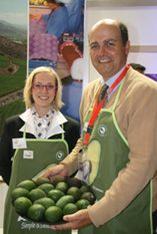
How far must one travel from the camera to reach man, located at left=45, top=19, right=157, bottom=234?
4.17ft

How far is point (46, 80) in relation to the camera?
229 cm

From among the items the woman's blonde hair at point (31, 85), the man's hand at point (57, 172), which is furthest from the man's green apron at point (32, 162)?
the man's hand at point (57, 172)

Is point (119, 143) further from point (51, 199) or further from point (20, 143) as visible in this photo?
point (20, 143)

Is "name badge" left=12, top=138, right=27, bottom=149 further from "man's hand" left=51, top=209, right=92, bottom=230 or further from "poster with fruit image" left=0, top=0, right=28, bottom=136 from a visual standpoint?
"man's hand" left=51, top=209, right=92, bottom=230

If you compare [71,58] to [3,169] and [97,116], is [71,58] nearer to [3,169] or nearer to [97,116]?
[3,169]

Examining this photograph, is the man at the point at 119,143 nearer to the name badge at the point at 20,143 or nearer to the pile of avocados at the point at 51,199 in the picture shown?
the pile of avocados at the point at 51,199

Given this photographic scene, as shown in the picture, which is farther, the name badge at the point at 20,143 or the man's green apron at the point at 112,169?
the name badge at the point at 20,143

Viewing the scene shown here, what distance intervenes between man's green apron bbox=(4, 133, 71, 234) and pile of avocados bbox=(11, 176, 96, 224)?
0.75 meters

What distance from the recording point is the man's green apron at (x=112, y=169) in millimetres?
1381

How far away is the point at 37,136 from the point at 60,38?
0.95 meters

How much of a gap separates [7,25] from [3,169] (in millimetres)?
1169

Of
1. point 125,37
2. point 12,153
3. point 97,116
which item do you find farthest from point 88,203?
point 12,153

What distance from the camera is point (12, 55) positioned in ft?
9.90

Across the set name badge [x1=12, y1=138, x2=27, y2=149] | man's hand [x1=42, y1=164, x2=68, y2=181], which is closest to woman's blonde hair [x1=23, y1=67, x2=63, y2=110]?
name badge [x1=12, y1=138, x2=27, y2=149]
